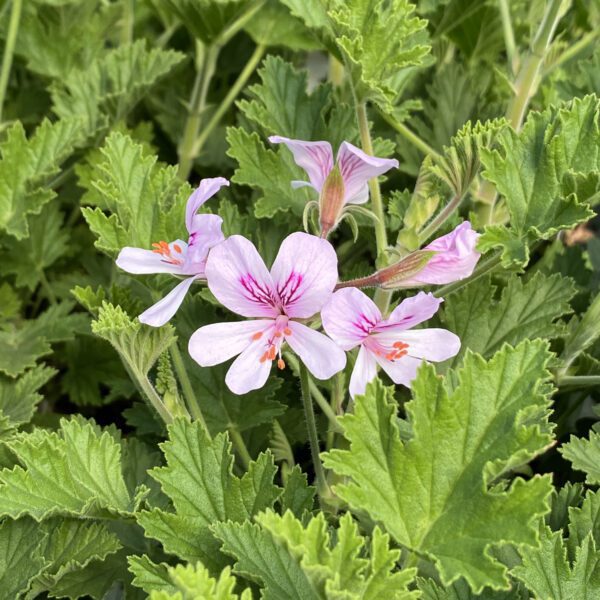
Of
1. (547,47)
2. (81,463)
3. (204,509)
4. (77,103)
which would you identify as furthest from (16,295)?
(547,47)

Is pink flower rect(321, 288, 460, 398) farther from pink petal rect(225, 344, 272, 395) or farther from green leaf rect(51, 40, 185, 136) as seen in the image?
green leaf rect(51, 40, 185, 136)

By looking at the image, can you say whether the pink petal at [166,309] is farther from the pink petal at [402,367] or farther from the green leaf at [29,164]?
the green leaf at [29,164]

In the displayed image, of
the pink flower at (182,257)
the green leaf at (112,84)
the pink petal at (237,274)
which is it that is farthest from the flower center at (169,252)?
the green leaf at (112,84)

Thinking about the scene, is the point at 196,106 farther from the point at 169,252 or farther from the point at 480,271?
the point at 480,271

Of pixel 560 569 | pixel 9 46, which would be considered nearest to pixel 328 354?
pixel 560 569

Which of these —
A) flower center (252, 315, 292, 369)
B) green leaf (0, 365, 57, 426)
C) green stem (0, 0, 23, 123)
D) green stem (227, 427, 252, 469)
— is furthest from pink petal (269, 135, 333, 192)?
green stem (0, 0, 23, 123)

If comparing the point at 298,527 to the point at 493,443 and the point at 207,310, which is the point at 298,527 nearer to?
the point at 493,443
